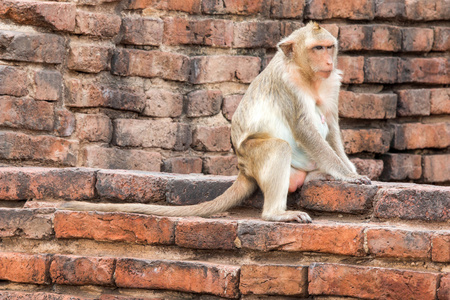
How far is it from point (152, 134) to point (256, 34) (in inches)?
38.2

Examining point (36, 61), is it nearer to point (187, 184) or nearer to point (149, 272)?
point (187, 184)

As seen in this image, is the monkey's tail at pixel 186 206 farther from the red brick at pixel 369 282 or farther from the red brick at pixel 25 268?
the red brick at pixel 369 282

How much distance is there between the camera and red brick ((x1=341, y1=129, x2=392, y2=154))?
4758mm

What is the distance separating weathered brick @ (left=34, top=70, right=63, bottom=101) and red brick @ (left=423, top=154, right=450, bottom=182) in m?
2.51

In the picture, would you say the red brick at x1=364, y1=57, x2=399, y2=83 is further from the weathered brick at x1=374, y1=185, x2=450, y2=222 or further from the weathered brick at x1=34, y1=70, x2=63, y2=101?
the weathered brick at x1=34, y1=70, x2=63, y2=101

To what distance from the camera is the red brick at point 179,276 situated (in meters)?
2.94

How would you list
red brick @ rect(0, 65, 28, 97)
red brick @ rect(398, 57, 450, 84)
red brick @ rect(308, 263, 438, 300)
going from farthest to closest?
red brick @ rect(398, 57, 450, 84) → red brick @ rect(0, 65, 28, 97) → red brick @ rect(308, 263, 438, 300)

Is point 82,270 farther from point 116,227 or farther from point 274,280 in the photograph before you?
point 274,280

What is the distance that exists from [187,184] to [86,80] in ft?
4.25

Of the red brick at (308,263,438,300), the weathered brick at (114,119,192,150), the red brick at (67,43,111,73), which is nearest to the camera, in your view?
the red brick at (308,263,438,300)

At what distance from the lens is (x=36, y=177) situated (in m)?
3.43

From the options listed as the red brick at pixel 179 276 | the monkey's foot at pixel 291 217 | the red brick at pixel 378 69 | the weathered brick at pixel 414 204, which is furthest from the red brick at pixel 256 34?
the red brick at pixel 179 276

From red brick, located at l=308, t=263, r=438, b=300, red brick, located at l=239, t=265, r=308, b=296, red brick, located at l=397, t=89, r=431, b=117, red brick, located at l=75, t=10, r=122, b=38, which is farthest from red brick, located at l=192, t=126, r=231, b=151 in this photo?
red brick, located at l=308, t=263, r=438, b=300

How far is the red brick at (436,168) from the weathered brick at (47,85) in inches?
98.8
